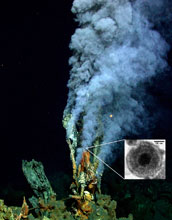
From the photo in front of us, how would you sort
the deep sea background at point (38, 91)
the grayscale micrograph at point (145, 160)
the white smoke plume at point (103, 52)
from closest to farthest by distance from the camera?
the grayscale micrograph at point (145, 160) < the white smoke plume at point (103, 52) < the deep sea background at point (38, 91)

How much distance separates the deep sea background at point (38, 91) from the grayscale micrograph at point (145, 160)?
3.68 meters

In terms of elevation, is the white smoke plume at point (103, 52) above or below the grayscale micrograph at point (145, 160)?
above

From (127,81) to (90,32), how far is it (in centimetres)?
300

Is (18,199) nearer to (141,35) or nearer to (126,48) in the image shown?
(126,48)

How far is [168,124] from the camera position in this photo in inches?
672

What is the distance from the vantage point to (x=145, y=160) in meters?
6.25

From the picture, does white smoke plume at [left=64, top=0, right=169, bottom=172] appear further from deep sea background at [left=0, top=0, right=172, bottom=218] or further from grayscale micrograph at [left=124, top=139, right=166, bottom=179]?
deep sea background at [left=0, top=0, right=172, bottom=218]

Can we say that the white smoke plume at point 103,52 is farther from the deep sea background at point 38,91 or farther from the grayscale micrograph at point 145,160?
the deep sea background at point 38,91

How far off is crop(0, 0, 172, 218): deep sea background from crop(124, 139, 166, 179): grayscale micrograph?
368 cm

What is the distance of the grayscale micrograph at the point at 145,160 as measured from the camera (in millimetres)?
5945

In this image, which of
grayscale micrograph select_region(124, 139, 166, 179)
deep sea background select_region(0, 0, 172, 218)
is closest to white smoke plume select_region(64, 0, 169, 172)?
grayscale micrograph select_region(124, 139, 166, 179)

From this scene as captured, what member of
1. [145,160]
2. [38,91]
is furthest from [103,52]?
[38,91]

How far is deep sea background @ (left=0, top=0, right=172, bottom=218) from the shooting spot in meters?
13.9

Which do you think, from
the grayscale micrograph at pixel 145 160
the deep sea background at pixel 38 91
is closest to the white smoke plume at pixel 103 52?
the grayscale micrograph at pixel 145 160
